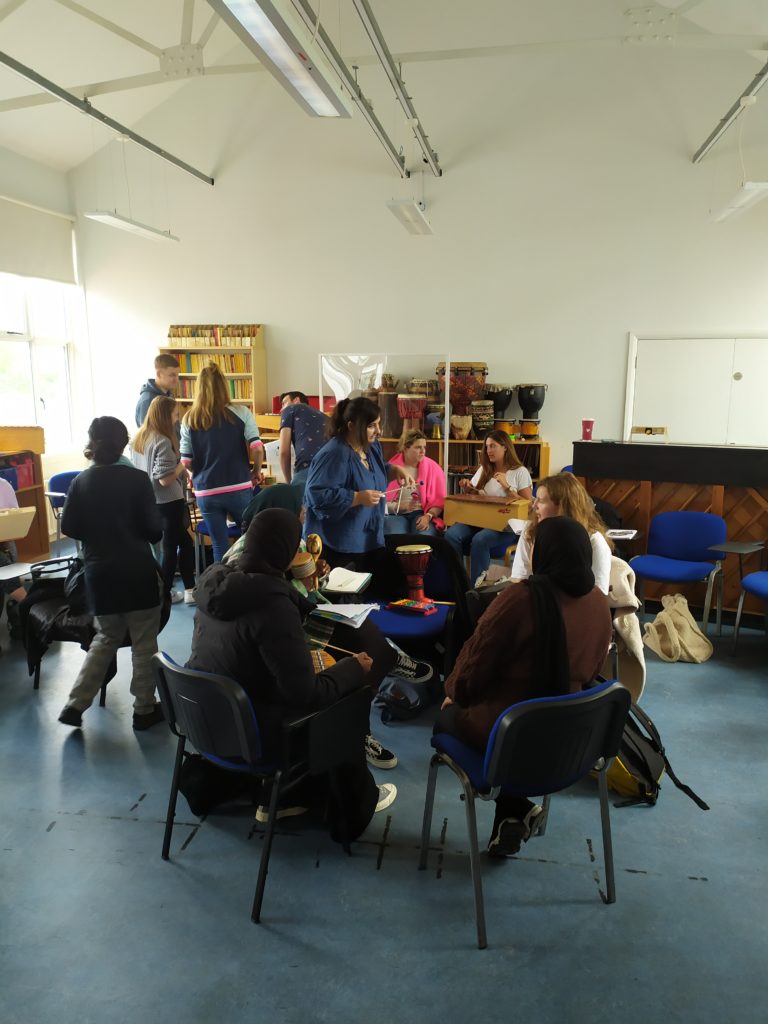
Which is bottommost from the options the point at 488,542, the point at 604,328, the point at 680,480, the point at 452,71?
the point at 488,542

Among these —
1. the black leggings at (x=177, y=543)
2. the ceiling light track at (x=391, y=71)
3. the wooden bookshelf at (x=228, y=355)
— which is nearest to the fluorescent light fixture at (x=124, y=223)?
the wooden bookshelf at (x=228, y=355)

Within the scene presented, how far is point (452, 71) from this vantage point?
7363 millimetres

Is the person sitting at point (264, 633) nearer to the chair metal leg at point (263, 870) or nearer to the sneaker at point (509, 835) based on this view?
the chair metal leg at point (263, 870)

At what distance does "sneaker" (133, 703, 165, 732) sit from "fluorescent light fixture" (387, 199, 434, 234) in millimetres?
4162

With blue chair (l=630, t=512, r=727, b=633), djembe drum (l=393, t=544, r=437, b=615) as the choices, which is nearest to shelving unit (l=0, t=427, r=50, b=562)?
djembe drum (l=393, t=544, r=437, b=615)

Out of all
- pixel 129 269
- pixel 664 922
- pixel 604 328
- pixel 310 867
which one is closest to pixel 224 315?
pixel 129 269

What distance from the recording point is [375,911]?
2.35 meters

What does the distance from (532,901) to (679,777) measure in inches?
45.4

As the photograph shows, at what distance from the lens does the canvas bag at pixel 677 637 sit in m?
4.55

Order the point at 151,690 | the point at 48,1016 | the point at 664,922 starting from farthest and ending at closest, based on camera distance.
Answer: the point at 151,690 < the point at 664,922 < the point at 48,1016

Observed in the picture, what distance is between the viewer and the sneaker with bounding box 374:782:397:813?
9.57ft

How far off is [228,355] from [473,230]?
125 inches

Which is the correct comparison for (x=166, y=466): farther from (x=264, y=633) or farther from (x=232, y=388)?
(x=232, y=388)

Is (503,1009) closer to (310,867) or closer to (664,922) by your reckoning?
(664,922)
